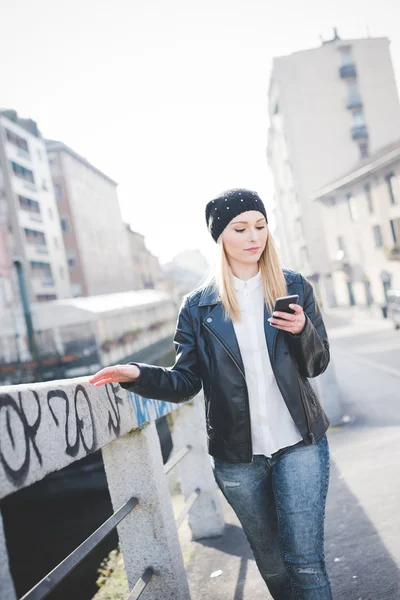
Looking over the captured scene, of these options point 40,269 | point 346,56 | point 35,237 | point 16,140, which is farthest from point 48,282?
point 346,56

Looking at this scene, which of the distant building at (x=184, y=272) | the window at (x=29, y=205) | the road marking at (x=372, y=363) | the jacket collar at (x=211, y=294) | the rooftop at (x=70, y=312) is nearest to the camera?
the jacket collar at (x=211, y=294)

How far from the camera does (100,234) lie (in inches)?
2111

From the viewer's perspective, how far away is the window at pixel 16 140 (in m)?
40.4

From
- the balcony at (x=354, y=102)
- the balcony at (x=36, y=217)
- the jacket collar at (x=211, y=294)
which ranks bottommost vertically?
the jacket collar at (x=211, y=294)

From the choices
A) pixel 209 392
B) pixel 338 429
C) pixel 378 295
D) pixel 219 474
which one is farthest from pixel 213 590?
pixel 378 295

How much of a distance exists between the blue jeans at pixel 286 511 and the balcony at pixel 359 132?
142 ft

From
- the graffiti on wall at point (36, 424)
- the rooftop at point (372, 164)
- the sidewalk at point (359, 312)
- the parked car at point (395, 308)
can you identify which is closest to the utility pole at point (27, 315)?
the sidewalk at point (359, 312)

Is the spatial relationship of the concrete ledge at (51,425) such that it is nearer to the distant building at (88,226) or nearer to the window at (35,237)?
the window at (35,237)

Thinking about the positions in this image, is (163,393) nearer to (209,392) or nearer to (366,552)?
(209,392)

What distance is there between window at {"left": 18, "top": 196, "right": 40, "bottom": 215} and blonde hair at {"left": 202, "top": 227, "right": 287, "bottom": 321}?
133 feet

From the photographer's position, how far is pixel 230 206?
232 cm

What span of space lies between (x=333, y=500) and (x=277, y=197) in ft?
181

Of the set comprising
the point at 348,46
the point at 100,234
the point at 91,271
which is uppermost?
the point at 348,46

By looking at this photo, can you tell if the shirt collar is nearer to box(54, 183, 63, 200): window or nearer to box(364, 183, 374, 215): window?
box(364, 183, 374, 215): window
